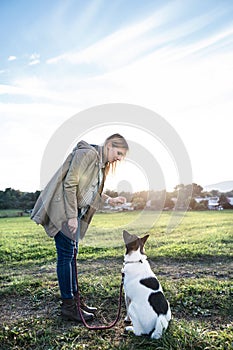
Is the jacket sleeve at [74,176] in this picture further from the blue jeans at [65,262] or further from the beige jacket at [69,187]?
the blue jeans at [65,262]

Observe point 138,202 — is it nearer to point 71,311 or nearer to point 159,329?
point 71,311

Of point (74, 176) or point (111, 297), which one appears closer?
point (74, 176)

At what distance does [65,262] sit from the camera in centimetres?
406

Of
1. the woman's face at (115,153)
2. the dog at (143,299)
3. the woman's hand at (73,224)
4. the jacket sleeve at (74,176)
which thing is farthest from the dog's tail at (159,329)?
the woman's face at (115,153)

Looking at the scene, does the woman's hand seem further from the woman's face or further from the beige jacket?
the woman's face

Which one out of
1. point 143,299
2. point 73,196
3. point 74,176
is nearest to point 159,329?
point 143,299

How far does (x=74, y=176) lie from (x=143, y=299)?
1.43 m

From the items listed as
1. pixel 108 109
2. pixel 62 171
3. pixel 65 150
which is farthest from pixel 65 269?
pixel 108 109

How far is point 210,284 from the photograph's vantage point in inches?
214

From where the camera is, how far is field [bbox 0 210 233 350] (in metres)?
3.71

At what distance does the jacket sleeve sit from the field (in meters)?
1.38

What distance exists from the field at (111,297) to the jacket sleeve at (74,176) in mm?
1378

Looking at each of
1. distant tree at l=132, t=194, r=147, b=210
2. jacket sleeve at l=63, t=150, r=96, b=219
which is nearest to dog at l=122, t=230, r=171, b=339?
jacket sleeve at l=63, t=150, r=96, b=219

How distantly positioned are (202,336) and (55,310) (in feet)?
6.22
